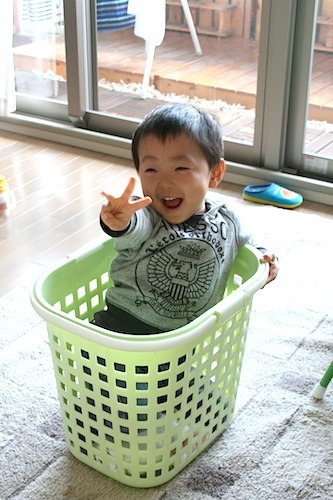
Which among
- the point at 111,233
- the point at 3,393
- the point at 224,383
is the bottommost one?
the point at 3,393

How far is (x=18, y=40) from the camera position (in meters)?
3.33

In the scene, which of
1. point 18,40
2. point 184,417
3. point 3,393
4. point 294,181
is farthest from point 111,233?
point 18,40

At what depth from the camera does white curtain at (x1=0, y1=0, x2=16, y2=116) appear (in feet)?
10.2

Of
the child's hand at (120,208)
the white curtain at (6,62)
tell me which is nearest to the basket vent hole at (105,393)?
the child's hand at (120,208)

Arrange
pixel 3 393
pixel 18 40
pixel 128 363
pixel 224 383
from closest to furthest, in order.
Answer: pixel 128 363
pixel 224 383
pixel 3 393
pixel 18 40

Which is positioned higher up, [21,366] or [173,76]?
[173,76]

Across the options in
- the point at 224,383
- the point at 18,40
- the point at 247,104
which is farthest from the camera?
the point at 18,40

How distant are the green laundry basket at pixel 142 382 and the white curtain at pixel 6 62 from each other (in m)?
1.85

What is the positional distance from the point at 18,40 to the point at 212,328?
235 centimetres

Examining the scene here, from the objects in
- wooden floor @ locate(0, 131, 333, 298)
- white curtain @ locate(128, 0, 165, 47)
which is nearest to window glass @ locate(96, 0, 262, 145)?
white curtain @ locate(128, 0, 165, 47)

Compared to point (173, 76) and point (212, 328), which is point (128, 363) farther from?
point (173, 76)

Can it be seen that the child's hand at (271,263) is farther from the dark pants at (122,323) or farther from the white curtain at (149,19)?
the white curtain at (149,19)

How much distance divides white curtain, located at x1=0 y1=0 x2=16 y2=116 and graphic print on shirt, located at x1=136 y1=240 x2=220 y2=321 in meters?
1.96

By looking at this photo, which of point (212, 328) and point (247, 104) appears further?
point (247, 104)
